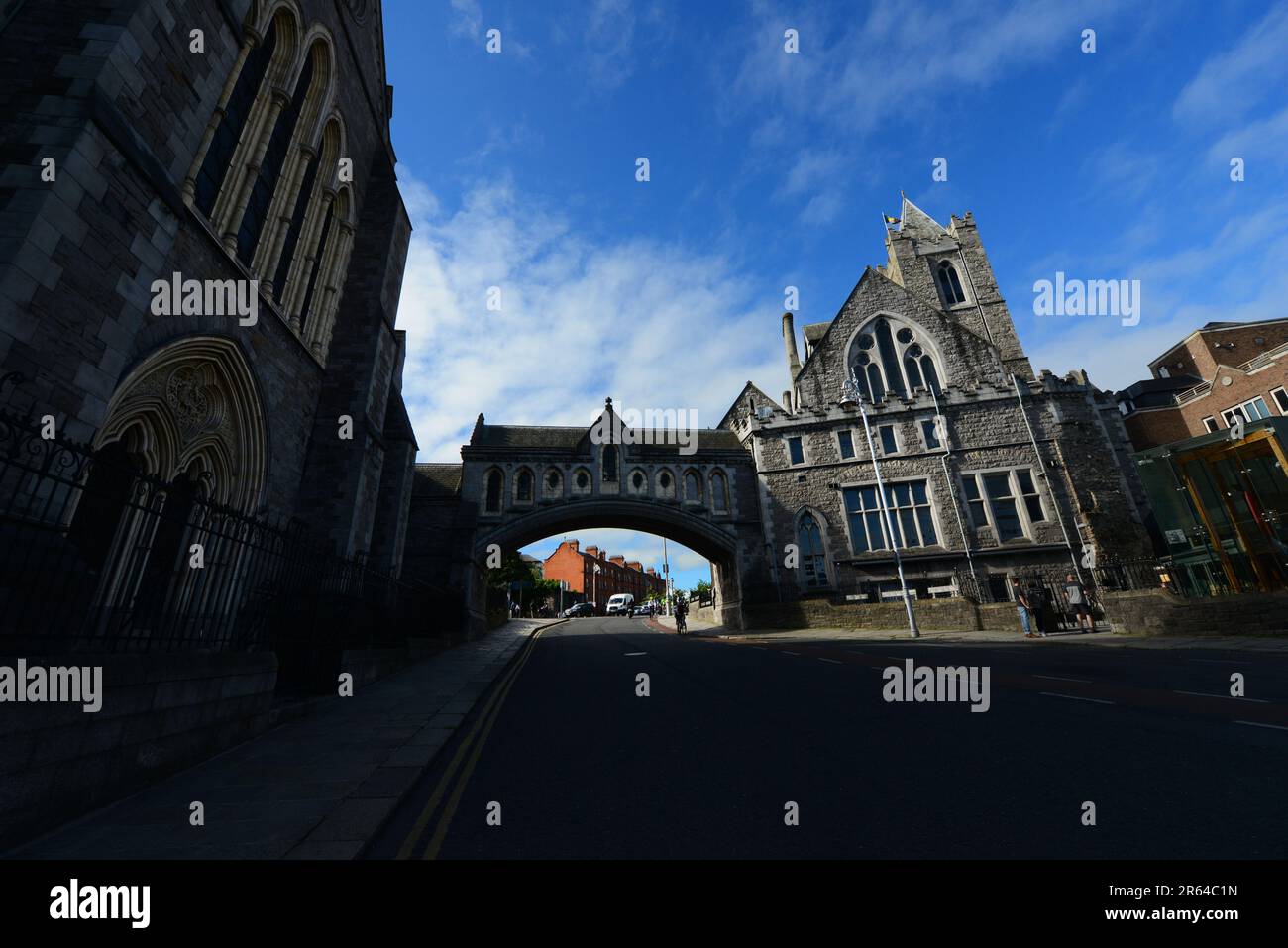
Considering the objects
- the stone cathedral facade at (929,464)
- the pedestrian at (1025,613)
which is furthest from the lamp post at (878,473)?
the pedestrian at (1025,613)

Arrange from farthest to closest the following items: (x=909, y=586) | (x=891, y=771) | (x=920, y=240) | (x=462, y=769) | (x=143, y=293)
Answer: (x=920, y=240), (x=909, y=586), (x=143, y=293), (x=462, y=769), (x=891, y=771)

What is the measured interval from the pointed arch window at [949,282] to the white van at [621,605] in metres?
38.5

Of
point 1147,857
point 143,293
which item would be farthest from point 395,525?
point 1147,857

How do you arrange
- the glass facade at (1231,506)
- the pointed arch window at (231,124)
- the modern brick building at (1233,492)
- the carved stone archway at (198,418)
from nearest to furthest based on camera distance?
the carved stone archway at (198,418)
the pointed arch window at (231,124)
the glass facade at (1231,506)
the modern brick building at (1233,492)

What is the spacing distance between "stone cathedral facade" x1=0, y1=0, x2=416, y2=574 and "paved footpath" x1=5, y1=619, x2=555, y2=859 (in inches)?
113

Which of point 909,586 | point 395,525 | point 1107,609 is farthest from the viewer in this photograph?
point 909,586

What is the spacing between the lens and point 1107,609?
629 inches

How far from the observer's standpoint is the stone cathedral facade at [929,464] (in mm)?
24234

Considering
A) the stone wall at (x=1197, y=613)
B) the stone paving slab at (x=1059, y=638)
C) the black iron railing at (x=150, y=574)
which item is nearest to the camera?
the black iron railing at (x=150, y=574)

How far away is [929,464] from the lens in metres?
25.8

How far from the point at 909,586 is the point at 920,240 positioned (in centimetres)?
2360

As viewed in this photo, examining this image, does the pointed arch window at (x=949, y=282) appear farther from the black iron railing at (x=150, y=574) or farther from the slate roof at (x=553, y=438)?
the black iron railing at (x=150, y=574)

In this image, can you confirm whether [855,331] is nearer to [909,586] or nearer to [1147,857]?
[909,586]
